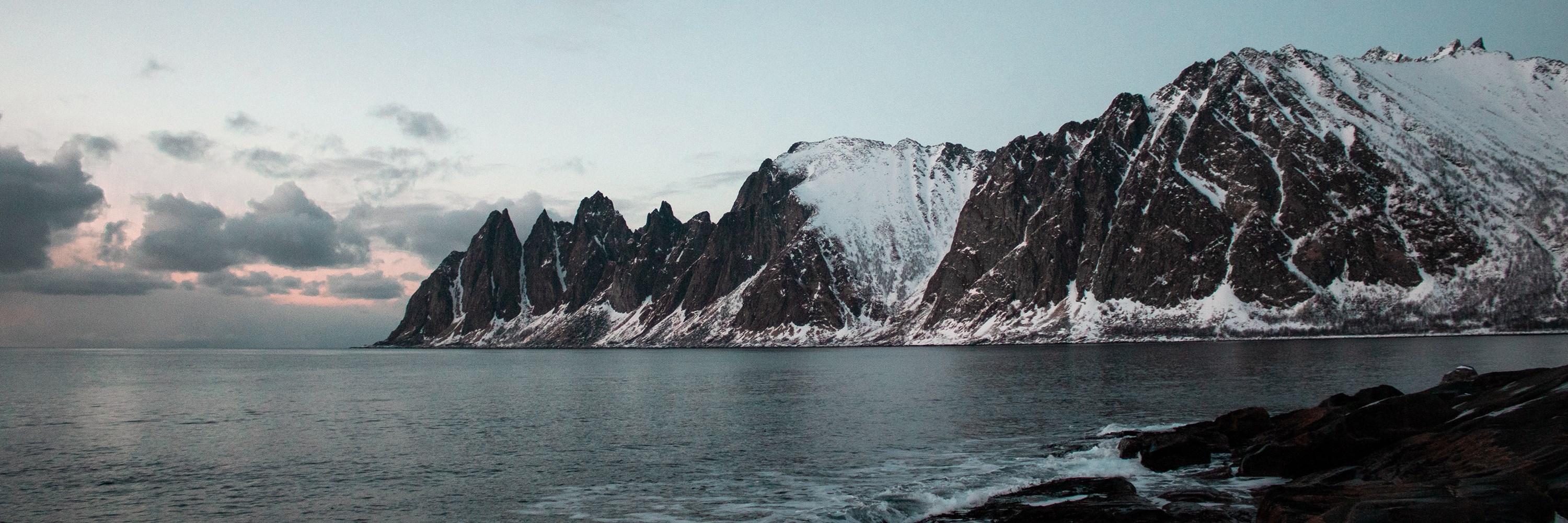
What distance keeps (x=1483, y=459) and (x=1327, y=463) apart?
640 centimetres

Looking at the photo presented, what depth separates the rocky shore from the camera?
728 inches

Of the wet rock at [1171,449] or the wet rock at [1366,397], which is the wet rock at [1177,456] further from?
the wet rock at [1366,397]

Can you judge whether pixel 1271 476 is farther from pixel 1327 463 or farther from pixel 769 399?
pixel 769 399

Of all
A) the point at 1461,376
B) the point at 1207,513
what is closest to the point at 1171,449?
the point at 1207,513

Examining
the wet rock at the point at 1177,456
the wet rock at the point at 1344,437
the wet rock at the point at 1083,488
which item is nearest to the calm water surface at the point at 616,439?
the wet rock at the point at 1083,488

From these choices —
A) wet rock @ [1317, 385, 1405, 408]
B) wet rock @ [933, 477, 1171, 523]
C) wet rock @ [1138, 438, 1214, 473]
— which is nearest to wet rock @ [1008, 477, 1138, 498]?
wet rock @ [933, 477, 1171, 523]

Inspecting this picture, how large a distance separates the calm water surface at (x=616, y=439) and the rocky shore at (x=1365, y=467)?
262 cm

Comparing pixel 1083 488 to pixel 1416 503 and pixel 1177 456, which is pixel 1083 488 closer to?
pixel 1177 456

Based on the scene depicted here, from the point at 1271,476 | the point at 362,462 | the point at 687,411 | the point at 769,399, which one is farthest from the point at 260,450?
the point at 1271,476

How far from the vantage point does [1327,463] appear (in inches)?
1188

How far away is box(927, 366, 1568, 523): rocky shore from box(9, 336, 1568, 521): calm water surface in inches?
103

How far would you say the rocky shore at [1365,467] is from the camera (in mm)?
18500

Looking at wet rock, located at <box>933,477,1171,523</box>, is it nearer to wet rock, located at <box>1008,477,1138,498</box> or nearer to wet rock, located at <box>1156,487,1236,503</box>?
wet rock, located at <box>1008,477,1138,498</box>

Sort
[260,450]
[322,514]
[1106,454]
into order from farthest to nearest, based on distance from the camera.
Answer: [260,450]
[1106,454]
[322,514]
